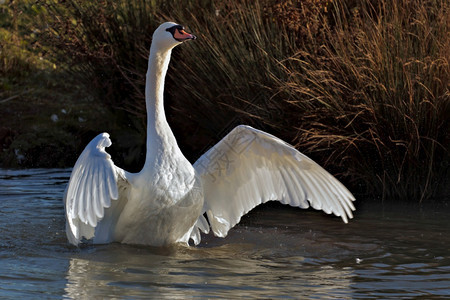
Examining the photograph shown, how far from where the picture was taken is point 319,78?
780cm

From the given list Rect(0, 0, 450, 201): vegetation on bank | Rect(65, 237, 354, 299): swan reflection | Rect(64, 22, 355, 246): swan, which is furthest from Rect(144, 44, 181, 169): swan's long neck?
Rect(0, 0, 450, 201): vegetation on bank

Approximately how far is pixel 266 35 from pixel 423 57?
1476mm

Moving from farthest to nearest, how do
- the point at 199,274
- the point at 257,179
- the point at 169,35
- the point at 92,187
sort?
the point at 257,179 < the point at 169,35 < the point at 199,274 < the point at 92,187

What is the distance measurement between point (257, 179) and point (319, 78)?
1467mm

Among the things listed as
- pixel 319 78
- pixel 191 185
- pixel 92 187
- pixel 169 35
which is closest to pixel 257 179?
pixel 191 185

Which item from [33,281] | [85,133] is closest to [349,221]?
[33,281]

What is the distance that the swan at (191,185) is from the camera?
6062mm

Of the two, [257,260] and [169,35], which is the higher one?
[169,35]

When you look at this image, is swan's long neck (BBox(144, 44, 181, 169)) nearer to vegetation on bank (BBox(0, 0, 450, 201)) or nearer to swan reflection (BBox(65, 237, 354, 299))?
swan reflection (BBox(65, 237, 354, 299))

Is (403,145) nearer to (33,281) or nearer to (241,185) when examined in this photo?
(241,185)

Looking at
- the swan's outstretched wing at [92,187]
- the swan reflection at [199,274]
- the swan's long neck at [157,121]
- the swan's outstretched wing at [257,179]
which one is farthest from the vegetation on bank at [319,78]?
the swan's outstretched wing at [92,187]

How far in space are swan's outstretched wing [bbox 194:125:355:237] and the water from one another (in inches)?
10.9

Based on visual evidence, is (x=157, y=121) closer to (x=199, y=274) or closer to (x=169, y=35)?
(x=169, y=35)

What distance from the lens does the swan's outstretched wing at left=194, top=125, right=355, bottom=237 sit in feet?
20.7
